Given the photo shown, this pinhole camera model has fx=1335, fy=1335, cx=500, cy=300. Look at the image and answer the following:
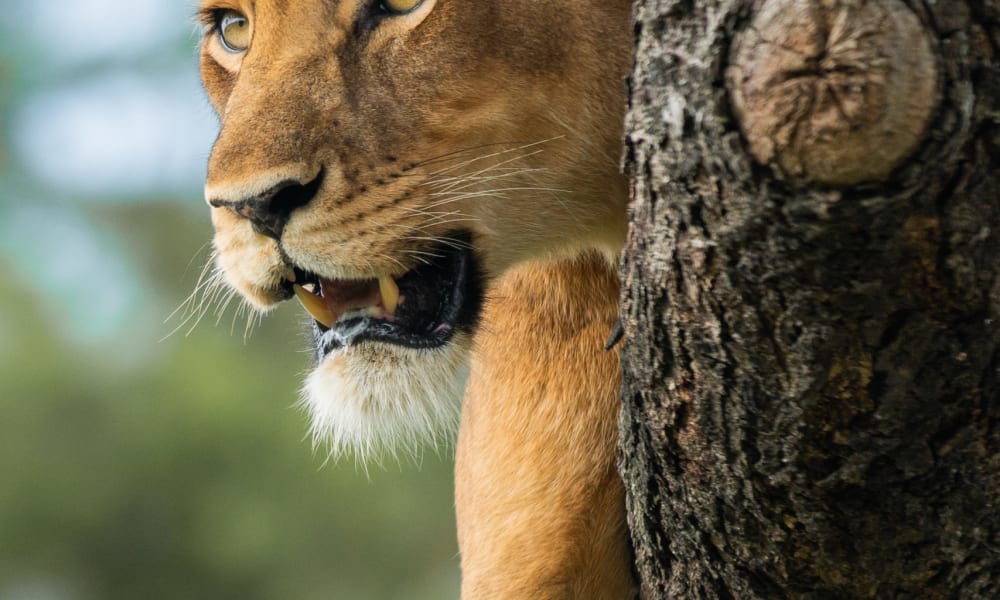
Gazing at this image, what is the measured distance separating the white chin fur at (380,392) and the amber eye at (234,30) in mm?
876

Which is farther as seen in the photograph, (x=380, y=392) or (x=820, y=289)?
(x=380, y=392)

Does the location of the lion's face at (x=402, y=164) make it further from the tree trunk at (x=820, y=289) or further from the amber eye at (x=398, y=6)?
the tree trunk at (x=820, y=289)

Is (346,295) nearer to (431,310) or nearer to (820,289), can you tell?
(431,310)

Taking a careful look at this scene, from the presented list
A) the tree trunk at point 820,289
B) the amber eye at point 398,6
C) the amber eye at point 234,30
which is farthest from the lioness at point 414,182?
the tree trunk at point 820,289

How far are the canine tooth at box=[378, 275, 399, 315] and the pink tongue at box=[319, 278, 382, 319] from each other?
0.02 meters

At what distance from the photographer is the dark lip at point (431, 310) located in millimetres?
2605

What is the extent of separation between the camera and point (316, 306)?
265cm

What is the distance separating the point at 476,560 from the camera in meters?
3.22

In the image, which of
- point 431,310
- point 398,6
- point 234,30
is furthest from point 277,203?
point 234,30

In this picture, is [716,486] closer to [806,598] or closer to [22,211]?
[806,598]

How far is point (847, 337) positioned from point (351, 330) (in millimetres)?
1188

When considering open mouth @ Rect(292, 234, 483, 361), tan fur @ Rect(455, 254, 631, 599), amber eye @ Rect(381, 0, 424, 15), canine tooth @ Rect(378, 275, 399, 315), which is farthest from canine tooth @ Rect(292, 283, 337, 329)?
amber eye @ Rect(381, 0, 424, 15)

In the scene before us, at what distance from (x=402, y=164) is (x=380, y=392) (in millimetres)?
452

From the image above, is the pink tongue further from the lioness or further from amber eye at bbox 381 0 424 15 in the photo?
amber eye at bbox 381 0 424 15
